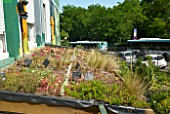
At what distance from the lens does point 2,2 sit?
6652 mm

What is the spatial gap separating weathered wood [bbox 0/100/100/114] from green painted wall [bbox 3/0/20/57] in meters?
3.31

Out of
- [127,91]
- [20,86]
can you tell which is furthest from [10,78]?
[127,91]

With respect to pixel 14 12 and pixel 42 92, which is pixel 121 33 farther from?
pixel 42 92

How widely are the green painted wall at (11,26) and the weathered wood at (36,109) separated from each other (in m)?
3.31

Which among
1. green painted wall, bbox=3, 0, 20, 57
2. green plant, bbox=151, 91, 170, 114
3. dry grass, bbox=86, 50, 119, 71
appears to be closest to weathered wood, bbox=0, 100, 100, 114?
green plant, bbox=151, 91, 170, 114

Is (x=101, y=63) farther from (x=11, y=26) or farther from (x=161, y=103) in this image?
(x=11, y=26)

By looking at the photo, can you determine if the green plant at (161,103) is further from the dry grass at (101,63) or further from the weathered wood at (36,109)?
the dry grass at (101,63)

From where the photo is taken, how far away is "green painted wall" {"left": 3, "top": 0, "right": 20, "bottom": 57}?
22.6 ft

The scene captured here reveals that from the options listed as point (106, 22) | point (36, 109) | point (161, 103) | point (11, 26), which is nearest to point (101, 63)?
point (161, 103)

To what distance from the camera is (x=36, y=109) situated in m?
4.13

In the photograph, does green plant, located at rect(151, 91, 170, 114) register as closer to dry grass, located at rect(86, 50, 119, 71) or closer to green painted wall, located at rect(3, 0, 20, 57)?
dry grass, located at rect(86, 50, 119, 71)

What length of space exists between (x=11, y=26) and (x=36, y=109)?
3994 mm

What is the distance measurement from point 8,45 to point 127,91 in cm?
474

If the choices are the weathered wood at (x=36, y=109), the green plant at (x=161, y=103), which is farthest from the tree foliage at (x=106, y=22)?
the weathered wood at (x=36, y=109)
